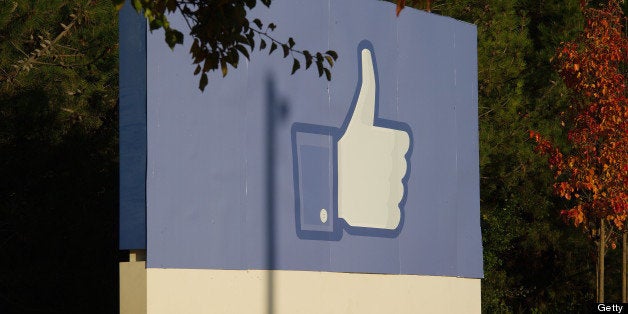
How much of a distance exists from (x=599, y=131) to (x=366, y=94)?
6545 mm

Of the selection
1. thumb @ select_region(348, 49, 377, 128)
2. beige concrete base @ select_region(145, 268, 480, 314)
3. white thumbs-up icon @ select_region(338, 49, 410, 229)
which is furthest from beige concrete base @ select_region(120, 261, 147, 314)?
thumb @ select_region(348, 49, 377, 128)

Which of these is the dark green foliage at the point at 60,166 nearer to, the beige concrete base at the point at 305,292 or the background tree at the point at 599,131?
the background tree at the point at 599,131

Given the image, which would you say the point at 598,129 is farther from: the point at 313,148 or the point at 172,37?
the point at 172,37

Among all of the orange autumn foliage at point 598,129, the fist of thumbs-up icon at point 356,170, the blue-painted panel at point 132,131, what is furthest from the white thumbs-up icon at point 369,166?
the orange autumn foliage at point 598,129

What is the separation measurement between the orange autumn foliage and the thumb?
6231 millimetres

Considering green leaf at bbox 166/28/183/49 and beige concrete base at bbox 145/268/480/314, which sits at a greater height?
green leaf at bbox 166/28/183/49

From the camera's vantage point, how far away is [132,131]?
9.39m

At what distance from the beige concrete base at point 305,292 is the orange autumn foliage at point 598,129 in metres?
4.77

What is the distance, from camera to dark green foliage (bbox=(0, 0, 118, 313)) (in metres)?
18.1

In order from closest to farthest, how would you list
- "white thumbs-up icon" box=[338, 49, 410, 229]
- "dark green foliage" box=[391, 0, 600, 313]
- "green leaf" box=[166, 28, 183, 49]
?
"green leaf" box=[166, 28, 183, 49] < "white thumbs-up icon" box=[338, 49, 410, 229] < "dark green foliage" box=[391, 0, 600, 313]

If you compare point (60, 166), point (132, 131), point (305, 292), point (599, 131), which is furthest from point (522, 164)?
point (132, 131)

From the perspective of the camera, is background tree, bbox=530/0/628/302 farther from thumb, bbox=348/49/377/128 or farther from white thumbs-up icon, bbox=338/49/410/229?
thumb, bbox=348/49/377/128

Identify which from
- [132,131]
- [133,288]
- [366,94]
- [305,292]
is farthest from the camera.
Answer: [366,94]

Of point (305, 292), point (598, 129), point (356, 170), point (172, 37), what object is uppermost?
point (598, 129)
